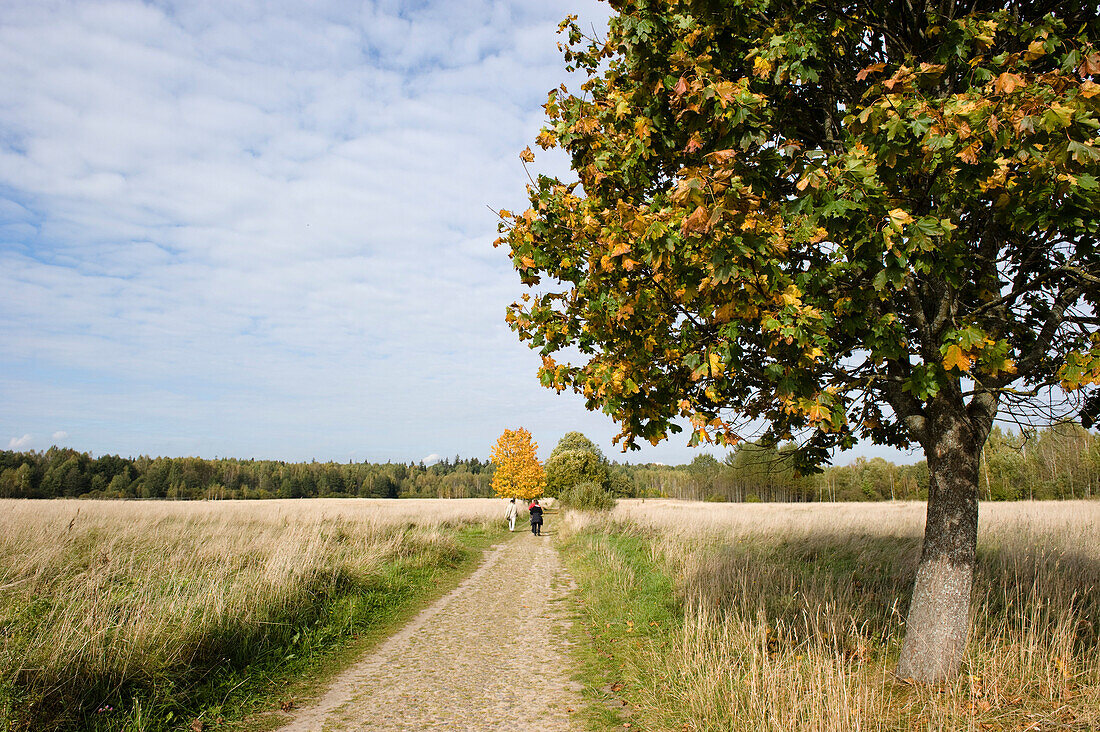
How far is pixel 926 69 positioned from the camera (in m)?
3.45

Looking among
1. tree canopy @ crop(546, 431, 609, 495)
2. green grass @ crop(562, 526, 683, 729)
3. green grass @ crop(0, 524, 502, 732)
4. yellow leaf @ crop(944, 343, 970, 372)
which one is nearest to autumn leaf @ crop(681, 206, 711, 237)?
yellow leaf @ crop(944, 343, 970, 372)

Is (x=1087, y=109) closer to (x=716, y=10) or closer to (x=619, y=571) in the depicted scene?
(x=716, y=10)

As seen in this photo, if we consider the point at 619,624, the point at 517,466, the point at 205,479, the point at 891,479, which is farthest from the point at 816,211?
the point at 205,479

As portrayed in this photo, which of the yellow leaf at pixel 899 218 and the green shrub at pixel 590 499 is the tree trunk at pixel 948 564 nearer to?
the yellow leaf at pixel 899 218

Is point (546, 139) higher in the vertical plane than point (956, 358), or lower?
higher

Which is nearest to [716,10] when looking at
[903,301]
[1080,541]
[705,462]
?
[903,301]

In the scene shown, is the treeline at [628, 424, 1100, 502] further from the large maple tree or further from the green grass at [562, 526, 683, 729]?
the green grass at [562, 526, 683, 729]

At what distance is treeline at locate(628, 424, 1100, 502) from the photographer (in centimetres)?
4647

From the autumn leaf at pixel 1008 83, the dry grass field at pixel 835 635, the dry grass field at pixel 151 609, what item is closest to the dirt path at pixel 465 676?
the dry grass field at pixel 835 635

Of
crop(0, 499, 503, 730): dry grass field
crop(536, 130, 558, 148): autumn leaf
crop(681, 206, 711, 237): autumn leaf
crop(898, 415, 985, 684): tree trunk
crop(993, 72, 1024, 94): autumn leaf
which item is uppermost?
crop(536, 130, 558, 148): autumn leaf

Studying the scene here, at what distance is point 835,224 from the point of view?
11.3 ft

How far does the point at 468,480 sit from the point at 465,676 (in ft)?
430

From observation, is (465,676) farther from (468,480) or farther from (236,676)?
(468,480)

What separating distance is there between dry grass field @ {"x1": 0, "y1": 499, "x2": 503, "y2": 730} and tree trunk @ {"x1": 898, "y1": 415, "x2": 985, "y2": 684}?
22.4ft
